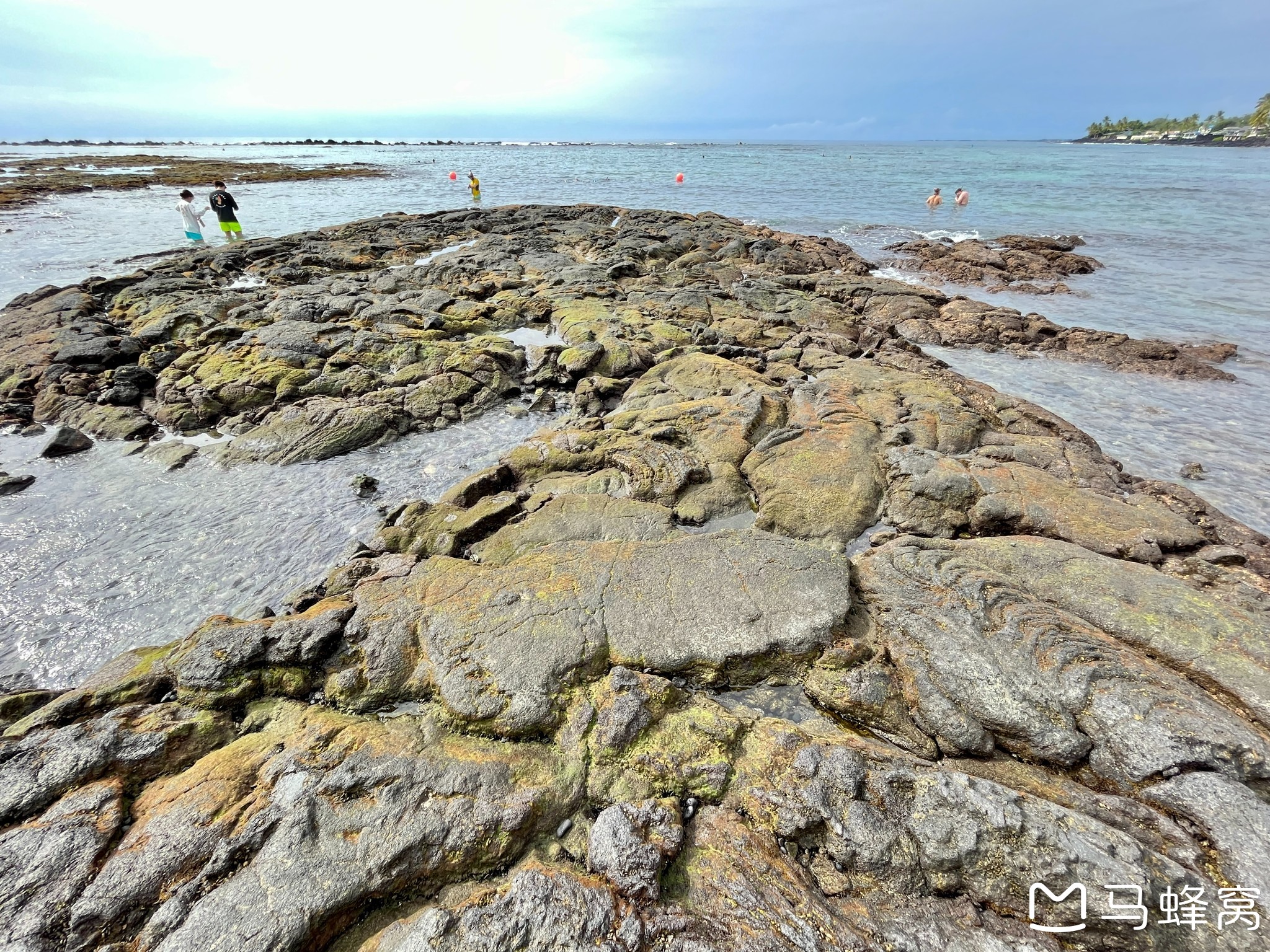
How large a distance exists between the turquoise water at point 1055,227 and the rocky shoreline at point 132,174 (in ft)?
13.8

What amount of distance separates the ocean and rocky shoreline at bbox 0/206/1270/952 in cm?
140

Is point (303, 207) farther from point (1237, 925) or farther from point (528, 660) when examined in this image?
point (1237, 925)

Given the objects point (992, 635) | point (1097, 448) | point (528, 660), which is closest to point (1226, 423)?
point (1097, 448)

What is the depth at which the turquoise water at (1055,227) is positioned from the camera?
1160cm

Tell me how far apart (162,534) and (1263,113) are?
190602 mm

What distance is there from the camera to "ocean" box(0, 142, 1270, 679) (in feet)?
25.7

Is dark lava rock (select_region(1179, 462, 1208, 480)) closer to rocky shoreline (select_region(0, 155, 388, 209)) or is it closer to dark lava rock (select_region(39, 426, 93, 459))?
dark lava rock (select_region(39, 426, 93, 459))

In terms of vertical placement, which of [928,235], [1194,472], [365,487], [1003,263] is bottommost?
[365,487]

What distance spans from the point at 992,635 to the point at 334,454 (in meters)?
10.9

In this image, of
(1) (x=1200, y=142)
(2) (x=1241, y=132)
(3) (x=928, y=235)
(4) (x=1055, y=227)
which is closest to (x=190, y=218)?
(3) (x=928, y=235)

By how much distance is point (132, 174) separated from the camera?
62031mm

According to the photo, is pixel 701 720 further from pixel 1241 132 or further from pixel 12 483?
pixel 1241 132

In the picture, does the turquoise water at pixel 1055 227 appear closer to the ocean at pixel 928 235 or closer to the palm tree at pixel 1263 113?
the ocean at pixel 928 235

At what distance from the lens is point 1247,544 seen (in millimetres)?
7582
